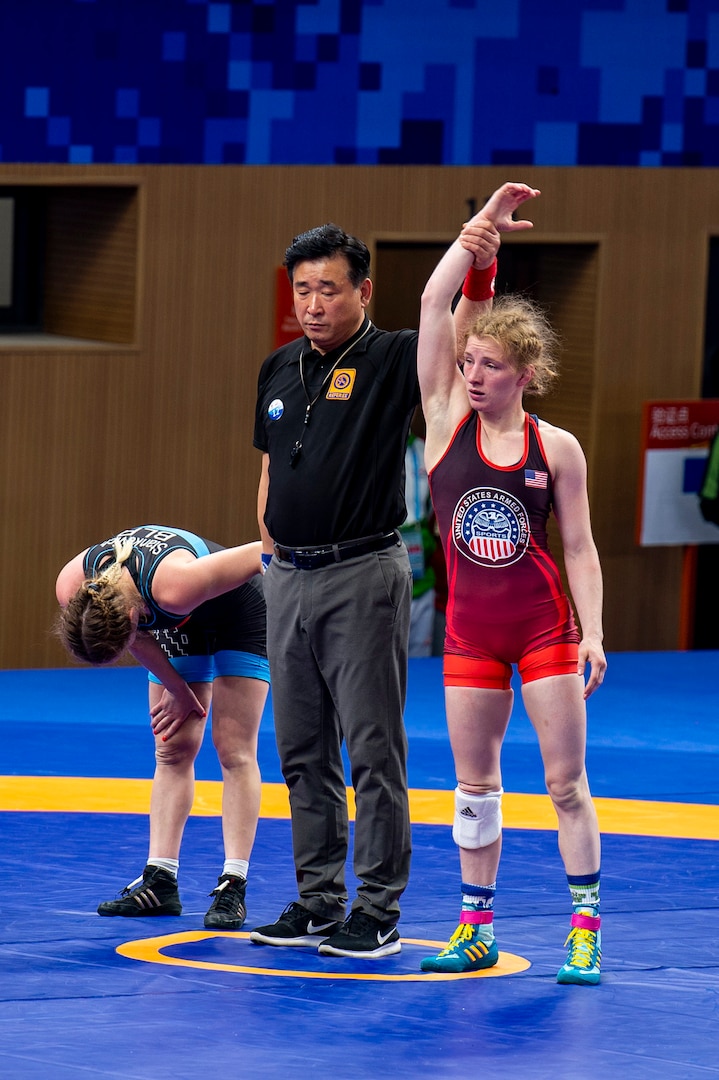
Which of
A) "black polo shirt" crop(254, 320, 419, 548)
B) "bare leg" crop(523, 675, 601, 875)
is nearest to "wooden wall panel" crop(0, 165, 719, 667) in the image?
"black polo shirt" crop(254, 320, 419, 548)

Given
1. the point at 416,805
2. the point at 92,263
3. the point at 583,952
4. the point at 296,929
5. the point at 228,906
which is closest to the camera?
the point at 583,952

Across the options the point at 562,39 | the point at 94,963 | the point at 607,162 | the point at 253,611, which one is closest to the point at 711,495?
the point at 607,162

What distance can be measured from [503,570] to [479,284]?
0.73 meters

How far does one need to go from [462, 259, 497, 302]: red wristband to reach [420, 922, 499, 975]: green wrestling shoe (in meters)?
1.52

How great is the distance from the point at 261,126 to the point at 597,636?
5.84 meters

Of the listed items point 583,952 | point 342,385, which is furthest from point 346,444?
point 583,952

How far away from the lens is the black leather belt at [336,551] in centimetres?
473

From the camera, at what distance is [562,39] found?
34.3ft

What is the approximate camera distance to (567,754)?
448cm

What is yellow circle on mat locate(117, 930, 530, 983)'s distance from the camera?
15.0ft

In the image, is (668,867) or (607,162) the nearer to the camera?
(668,867)

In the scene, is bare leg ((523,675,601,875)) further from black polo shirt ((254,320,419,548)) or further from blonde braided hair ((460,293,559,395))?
blonde braided hair ((460,293,559,395))

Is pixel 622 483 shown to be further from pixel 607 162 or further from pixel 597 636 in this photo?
pixel 597 636

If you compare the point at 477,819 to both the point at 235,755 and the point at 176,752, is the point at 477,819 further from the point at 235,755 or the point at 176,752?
the point at 176,752
